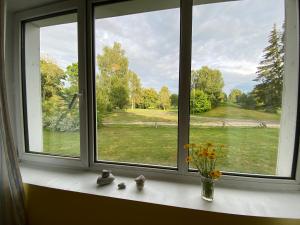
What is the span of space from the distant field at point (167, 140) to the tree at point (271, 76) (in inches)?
3.4

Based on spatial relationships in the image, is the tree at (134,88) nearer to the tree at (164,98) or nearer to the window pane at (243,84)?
the tree at (164,98)

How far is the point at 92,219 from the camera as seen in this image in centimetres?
115

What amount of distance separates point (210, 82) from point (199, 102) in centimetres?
15

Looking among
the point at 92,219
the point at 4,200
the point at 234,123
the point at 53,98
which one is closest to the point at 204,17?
the point at 234,123

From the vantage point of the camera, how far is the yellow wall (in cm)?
94

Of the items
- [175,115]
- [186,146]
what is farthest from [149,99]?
[186,146]

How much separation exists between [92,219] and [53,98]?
1.02 m

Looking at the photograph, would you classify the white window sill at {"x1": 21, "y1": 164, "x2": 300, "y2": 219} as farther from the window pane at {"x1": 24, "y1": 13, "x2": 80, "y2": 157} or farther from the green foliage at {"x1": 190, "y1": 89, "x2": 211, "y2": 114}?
the green foliage at {"x1": 190, "y1": 89, "x2": 211, "y2": 114}

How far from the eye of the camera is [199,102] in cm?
126

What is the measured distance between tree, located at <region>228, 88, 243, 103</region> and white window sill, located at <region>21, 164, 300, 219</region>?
57cm

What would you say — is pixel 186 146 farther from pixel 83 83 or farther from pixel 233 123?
pixel 83 83

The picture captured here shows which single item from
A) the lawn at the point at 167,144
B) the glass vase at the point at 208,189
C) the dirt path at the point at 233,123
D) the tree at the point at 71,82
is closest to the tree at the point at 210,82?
the dirt path at the point at 233,123

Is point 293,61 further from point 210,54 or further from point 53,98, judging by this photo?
point 53,98

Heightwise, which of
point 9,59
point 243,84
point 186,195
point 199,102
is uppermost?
point 9,59
